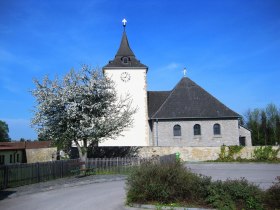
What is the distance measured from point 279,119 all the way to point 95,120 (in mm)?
48349

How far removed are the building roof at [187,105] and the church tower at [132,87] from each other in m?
1.67

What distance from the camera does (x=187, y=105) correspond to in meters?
38.7

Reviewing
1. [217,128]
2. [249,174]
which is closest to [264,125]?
[217,128]

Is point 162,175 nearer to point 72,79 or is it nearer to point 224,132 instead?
point 72,79

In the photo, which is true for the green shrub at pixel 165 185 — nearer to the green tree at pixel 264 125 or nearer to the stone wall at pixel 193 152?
the stone wall at pixel 193 152

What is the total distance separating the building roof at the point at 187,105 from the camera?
3722 cm

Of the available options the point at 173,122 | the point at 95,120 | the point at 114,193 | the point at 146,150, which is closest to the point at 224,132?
the point at 173,122

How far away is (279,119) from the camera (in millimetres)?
62875

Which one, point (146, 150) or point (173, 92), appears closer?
point (146, 150)

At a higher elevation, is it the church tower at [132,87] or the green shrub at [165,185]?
the church tower at [132,87]

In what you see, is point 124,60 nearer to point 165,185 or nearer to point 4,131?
point 165,185

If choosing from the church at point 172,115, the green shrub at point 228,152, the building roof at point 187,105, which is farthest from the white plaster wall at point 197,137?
the green shrub at point 228,152

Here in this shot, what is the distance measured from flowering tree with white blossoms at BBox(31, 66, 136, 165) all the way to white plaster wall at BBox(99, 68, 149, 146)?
12456 millimetres

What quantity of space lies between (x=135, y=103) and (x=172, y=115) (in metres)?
4.86
